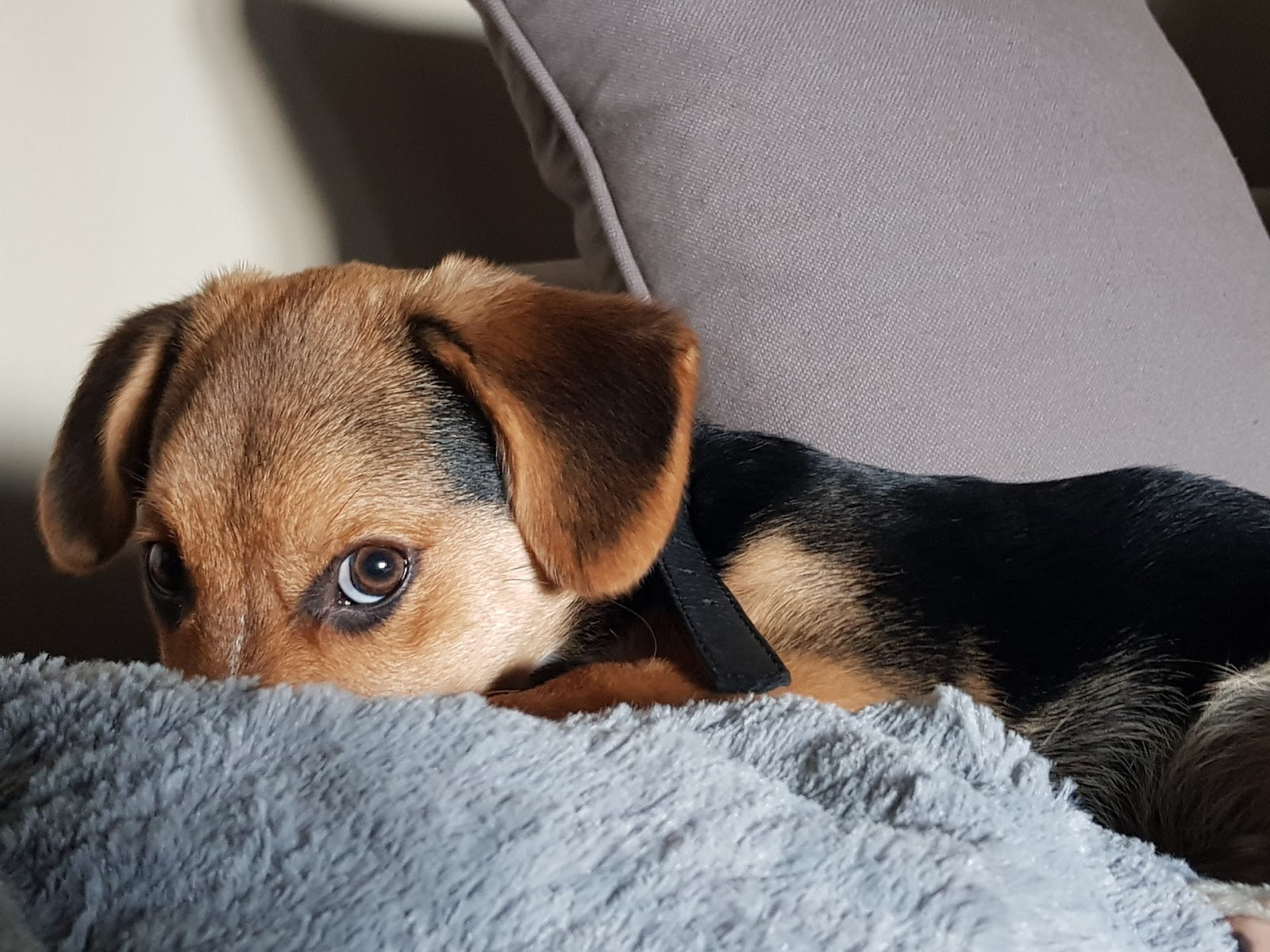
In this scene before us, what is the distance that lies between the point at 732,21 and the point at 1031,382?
668 millimetres

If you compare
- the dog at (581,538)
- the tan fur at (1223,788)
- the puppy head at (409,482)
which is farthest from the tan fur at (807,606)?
the tan fur at (1223,788)

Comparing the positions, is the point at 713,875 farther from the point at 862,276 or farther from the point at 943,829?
the point at 862,276

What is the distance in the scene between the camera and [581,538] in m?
0.98

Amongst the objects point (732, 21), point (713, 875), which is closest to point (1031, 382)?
point (732, 21)

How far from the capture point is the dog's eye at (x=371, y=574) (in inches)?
38.1

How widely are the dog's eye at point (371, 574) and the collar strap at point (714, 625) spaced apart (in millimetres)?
274

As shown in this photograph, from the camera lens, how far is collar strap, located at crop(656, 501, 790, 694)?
0.92m

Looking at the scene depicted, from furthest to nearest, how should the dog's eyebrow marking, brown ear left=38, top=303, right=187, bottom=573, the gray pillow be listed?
the gray pillow → brown ear left=38, top=303, right=187, bottom=573 → the dog's eyebrow marking

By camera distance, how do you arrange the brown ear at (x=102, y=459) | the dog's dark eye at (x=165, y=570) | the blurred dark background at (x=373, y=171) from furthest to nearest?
the blurred dark background at (x=373, y=171), the brown ear at (x=102, y=459), the dog's dark eye at (x=165, y=570)

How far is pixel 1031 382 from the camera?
141 centimetres

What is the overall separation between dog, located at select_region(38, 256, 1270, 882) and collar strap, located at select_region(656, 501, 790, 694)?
1.7 inches

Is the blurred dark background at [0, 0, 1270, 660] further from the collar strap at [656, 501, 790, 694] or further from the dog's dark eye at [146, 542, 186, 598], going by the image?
the collar strap at [656, 501, 790, 694]

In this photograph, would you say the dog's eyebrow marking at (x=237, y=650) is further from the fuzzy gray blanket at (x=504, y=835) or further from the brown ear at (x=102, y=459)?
the brown ear at (x=102, y=459)

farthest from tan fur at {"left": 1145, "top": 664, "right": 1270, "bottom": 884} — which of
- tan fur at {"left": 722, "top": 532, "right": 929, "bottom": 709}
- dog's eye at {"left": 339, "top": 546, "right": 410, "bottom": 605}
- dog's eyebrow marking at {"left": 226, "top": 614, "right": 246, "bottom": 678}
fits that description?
dog's eyebrow marking at {"left": 226, "top": 614, "right": 246, "bottom": 678}
